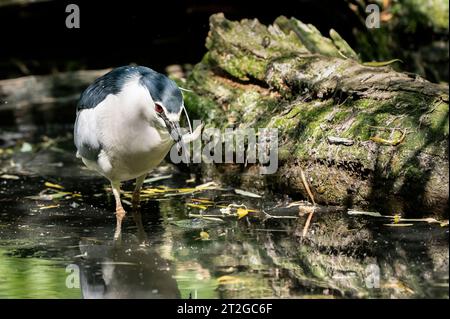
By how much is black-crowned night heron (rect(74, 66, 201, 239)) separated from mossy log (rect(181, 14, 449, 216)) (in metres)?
1.35

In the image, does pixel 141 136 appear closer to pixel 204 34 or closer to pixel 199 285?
pixel 199 285

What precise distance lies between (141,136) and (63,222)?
111 centimetres

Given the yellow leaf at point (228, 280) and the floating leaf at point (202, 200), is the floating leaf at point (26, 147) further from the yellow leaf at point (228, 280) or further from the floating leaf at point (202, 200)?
the yellow leaf at point (228, 280)

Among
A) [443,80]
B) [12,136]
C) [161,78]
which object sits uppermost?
[161,78]

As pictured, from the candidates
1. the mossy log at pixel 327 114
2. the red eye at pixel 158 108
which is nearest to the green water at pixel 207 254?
the mossy log at pixel 327 114

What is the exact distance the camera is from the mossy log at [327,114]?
6.36m

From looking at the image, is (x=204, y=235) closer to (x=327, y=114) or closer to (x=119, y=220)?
(x=119, y=220)

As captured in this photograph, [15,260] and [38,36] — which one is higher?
[38,36]

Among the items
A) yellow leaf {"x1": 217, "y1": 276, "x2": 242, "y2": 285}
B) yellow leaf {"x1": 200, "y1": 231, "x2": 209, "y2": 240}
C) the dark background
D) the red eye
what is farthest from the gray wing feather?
the dark background

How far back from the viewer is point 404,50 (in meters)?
11.4

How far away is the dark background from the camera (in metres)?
11.8

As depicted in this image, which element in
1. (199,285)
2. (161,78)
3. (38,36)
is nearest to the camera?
(199,285)

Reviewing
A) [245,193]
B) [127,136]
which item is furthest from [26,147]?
[127,136]
